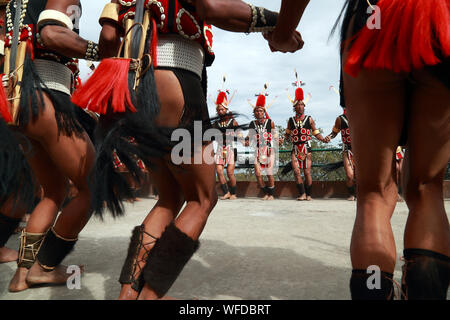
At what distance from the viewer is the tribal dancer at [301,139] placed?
7.00 m

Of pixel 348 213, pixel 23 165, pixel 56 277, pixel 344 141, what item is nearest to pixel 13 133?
pixel 23 165

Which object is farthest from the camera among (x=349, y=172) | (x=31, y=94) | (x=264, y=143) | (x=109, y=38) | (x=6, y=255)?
(x=264, y=143)

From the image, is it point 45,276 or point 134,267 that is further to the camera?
point 45,276

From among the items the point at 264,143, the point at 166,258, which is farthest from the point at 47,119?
the point at 264,143

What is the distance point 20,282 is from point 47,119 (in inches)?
35.3

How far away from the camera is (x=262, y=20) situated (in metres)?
1.21

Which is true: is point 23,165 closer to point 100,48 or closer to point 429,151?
point 100,48

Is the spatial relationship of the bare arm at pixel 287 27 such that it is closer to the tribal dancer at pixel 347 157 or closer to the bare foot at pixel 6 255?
the bare foot at pixel 6 255

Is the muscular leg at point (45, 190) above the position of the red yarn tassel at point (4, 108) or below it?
below

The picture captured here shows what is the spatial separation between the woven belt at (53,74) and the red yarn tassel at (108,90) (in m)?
0.70

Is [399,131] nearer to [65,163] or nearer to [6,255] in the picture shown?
[65,163]

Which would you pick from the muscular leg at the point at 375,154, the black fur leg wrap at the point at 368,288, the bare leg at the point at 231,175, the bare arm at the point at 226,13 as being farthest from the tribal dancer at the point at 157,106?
the bare leg at the point at 231,175

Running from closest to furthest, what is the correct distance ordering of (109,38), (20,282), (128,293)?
(128,293)
(109,38)
(20,282)

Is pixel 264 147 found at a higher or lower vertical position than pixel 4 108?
lower
